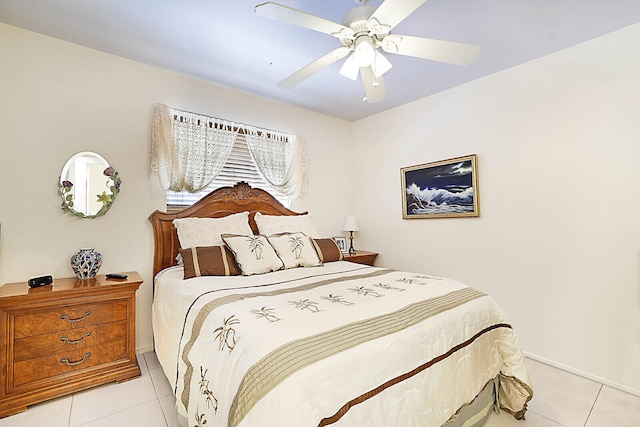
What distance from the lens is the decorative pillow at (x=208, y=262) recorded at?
234 centimetres

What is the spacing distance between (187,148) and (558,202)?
11.0 ft

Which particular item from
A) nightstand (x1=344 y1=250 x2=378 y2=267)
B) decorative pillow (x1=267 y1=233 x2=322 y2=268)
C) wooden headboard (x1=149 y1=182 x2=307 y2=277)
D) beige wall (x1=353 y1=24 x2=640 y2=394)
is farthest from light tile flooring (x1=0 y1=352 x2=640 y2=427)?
nightstand (x1=344 y1=250 x2=378 y2=267)

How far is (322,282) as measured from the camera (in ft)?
6.98

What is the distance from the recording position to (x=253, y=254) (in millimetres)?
2527

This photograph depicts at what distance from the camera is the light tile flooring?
1.80 m

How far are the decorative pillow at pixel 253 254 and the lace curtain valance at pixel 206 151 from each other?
0.78 meters

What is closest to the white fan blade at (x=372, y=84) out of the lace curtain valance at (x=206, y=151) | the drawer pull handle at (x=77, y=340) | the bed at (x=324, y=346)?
the bed at (x=324, y=346)

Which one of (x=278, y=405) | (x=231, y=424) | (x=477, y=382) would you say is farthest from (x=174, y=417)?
(x=477, y=382)

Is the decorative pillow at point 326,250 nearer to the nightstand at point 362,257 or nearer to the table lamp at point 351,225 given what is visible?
the nightstand at point 362,257

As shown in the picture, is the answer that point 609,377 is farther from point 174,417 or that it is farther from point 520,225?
point 174,417

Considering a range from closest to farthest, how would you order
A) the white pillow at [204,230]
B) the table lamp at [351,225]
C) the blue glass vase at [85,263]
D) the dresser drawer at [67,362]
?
the dresser drawer at [67,362] < the blue glass vase at [85,263] < the white pillow at [204,230] < the table lamp at [351,225]

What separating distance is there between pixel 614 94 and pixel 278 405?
3082 millimetres

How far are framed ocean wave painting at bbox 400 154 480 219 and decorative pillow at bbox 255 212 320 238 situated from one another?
1.25 m

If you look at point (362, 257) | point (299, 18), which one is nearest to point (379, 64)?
point (299, 18)
